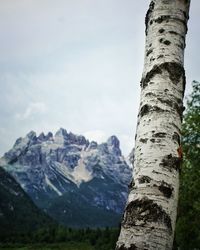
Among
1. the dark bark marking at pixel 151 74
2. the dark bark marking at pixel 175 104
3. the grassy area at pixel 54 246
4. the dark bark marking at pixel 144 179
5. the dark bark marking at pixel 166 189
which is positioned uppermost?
the grassy area at pixel 54 246

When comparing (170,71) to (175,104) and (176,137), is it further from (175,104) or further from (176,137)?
(176,137)

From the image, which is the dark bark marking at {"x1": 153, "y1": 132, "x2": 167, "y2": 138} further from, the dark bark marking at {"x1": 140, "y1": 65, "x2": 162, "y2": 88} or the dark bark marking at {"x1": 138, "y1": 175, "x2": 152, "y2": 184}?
the dark bark marking at {"x1": 140, "y1": 65, "x2": 162, "y2": 88}

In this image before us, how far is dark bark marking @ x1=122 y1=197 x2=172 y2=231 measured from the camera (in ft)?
11.3

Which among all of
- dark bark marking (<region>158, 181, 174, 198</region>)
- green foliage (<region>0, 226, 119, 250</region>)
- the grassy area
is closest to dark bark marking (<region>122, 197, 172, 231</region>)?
dark bark marking (<region>158, 181, 174, 198</region>)

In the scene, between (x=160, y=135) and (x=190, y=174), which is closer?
(x=160, y=135)

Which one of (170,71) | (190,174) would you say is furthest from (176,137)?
(190,174)

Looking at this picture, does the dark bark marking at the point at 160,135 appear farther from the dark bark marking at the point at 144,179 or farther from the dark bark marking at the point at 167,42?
the dark bark marking at the point at 167,42

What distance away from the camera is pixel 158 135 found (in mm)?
3852

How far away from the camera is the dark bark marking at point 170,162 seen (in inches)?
146

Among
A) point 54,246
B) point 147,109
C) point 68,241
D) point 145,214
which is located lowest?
point 145,214

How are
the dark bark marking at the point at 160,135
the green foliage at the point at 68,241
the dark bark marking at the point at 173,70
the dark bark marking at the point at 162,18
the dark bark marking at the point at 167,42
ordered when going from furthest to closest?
the green foliage at the point at 68,241, the dark bark marking at the point at 162,18, the dark bark marking at the point at 167,42, the dark bark marking at the point at 173,70, the dark bark marking at the point at 160,135

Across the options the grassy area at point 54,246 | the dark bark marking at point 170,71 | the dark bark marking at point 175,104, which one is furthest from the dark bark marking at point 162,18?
the grassy area at point 54,246

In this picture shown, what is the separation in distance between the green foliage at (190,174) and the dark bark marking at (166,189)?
3074 centimetres

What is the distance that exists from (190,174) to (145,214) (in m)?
33.1
